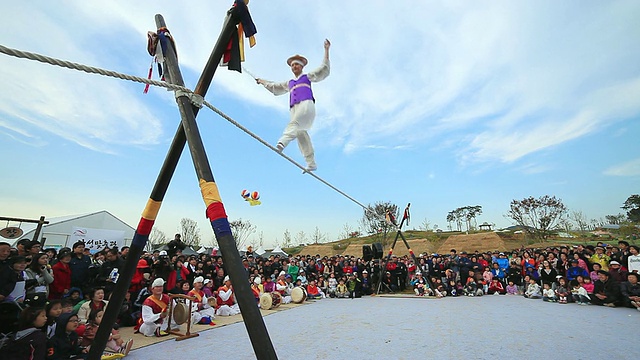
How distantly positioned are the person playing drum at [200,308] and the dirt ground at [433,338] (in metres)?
0.55

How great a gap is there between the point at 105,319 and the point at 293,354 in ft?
6.61

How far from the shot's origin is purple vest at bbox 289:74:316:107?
3.42m

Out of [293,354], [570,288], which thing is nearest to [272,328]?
[293,354]

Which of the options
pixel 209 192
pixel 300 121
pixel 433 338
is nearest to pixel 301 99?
pixel 300 121

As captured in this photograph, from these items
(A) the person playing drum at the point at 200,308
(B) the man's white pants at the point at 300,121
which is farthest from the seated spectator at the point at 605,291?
(A) the person playing drum at the point at 200,308

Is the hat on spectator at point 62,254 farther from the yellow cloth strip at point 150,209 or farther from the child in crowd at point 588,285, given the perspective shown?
the child in crowd at point 588,285

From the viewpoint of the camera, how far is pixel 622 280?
6.73 m

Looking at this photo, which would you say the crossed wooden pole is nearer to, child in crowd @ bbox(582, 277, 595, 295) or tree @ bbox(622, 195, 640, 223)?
child in crowd @ bbox(582, 277, 595, 295)

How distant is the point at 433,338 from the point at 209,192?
11.4ft

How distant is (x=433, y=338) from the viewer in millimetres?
3725

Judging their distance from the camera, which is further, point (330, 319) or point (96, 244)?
point (96, 244)

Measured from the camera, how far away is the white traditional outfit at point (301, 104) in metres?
3.36

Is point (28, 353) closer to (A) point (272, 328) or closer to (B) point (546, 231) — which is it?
(A) point (272, 328)

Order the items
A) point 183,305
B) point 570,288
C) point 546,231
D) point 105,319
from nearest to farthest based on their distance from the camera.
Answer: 1. point 105,319
2. point 183,305
3. point 570,288
4. point 546,231
